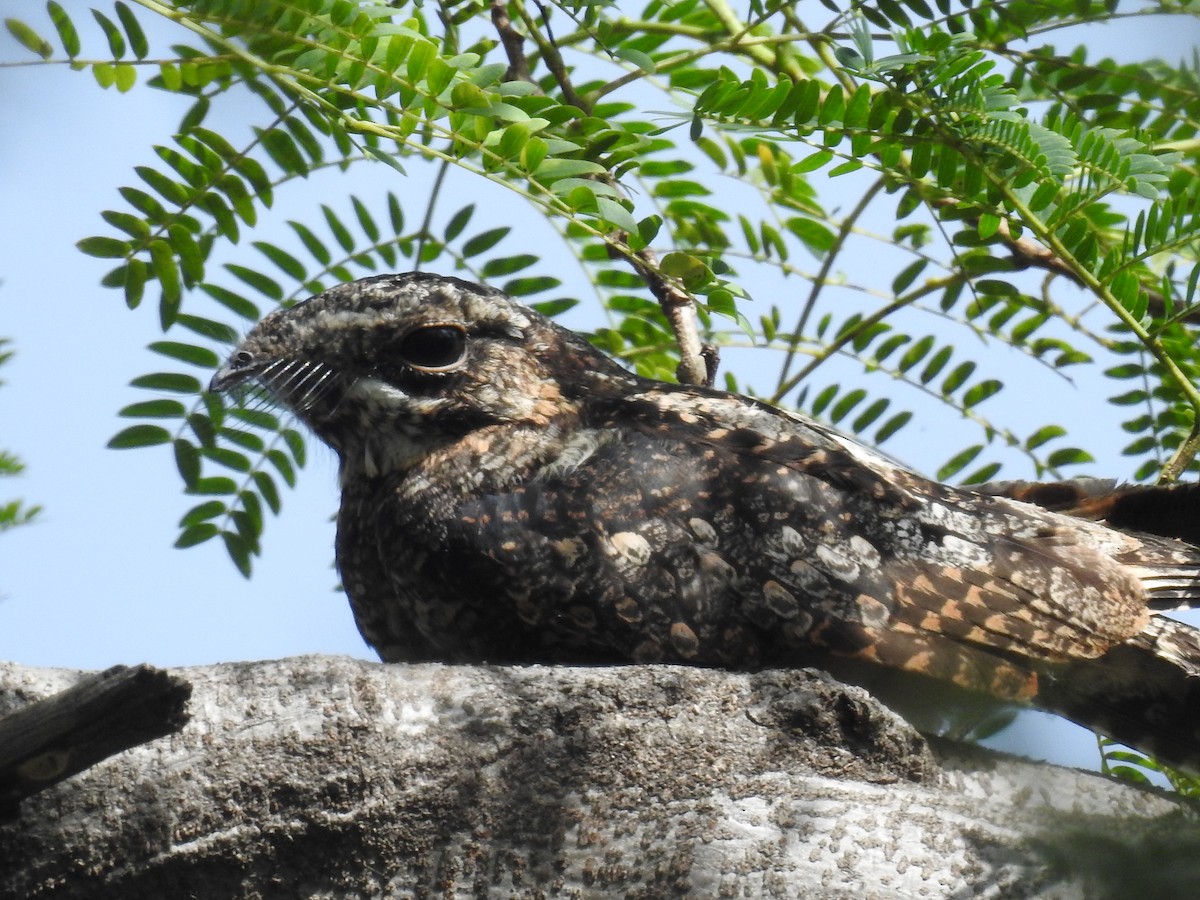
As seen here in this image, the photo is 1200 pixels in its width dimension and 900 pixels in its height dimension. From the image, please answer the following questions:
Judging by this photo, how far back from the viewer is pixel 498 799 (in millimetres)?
1806

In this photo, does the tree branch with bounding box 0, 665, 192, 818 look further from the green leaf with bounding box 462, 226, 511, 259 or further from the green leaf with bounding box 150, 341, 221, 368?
the green leaf with bounding box 462, 226, 511, 259

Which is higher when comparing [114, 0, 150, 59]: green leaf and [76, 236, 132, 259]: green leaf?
[114, 0, 150, 59]: green leaf

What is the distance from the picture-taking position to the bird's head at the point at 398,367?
8.46ft

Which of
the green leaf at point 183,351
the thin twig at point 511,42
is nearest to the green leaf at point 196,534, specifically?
the green leaf at point 183,351

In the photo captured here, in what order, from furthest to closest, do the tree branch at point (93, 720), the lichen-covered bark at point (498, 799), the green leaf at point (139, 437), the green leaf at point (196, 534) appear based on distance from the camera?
the green leaf at point (196, 534) < the green leaf at point (139, 437) < the lichen-covered bark at point (498, 799) < the tree branch at point (93, 720)

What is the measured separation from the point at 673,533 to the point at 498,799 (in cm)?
65

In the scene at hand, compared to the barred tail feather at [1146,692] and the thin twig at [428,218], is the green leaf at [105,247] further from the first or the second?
the barred tail feather at [1146,692]

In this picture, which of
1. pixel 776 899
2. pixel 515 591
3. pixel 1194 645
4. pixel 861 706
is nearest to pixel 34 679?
pixel 515 591

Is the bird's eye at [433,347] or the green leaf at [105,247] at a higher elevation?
the green leaf at [105,247]

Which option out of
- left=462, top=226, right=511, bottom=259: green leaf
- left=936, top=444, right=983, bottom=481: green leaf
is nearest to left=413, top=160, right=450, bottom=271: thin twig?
left=462, top=226, right=511, bottom=259: green leaf

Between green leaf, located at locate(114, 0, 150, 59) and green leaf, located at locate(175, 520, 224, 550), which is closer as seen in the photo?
green leaf, located at locate(114, 0, 150, 59)

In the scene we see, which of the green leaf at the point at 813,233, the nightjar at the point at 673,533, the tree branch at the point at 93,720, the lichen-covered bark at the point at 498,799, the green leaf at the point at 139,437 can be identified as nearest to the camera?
the tree branch at the point at 93,720

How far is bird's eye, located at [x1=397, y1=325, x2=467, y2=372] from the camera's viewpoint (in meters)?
2.60

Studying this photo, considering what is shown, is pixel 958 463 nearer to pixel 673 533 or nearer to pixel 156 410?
pixel 673 533
